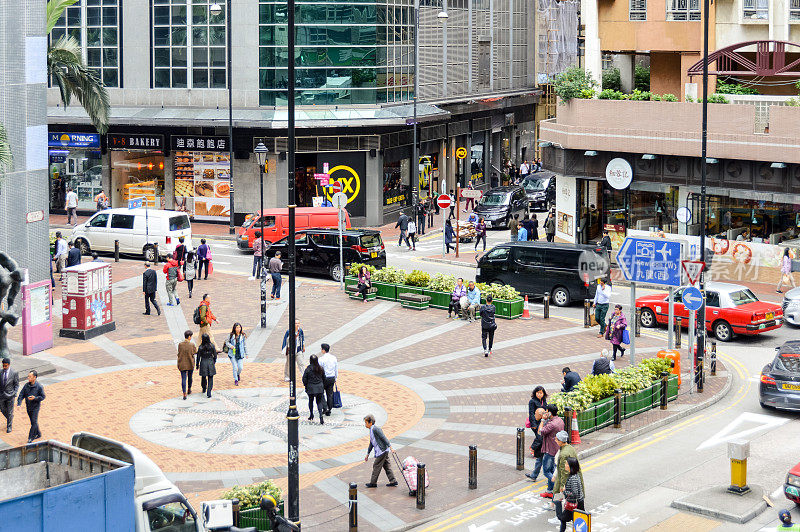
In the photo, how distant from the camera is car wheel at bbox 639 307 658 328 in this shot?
3338 centimetres

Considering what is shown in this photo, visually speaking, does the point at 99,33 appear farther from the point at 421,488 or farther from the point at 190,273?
the point at 421,488

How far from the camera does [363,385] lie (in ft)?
87.1

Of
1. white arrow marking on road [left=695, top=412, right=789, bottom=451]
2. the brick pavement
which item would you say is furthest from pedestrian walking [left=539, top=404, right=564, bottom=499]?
white arrow marking on road [left=695, top=412, right=789, bottom=451]

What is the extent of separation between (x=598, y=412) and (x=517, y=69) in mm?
57245

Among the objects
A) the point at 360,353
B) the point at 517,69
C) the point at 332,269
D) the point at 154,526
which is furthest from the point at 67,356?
the point at 517,69

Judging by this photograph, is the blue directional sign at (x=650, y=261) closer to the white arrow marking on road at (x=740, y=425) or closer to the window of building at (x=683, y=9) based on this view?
the white arrow marking on road at (x=740, y=425)

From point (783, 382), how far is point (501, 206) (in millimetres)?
32313

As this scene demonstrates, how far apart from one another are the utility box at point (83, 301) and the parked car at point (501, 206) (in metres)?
26.7

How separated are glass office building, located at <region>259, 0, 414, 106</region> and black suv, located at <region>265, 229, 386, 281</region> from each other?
44.9ft

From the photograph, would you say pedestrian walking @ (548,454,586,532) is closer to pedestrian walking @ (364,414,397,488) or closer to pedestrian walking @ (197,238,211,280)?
pedestrian walking @ (364,414,397,488)

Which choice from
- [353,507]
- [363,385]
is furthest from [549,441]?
[363,385]

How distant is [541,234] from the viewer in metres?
53.8

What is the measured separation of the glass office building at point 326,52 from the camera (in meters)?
52.5

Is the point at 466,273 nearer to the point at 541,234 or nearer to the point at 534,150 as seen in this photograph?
the point at 541,234
